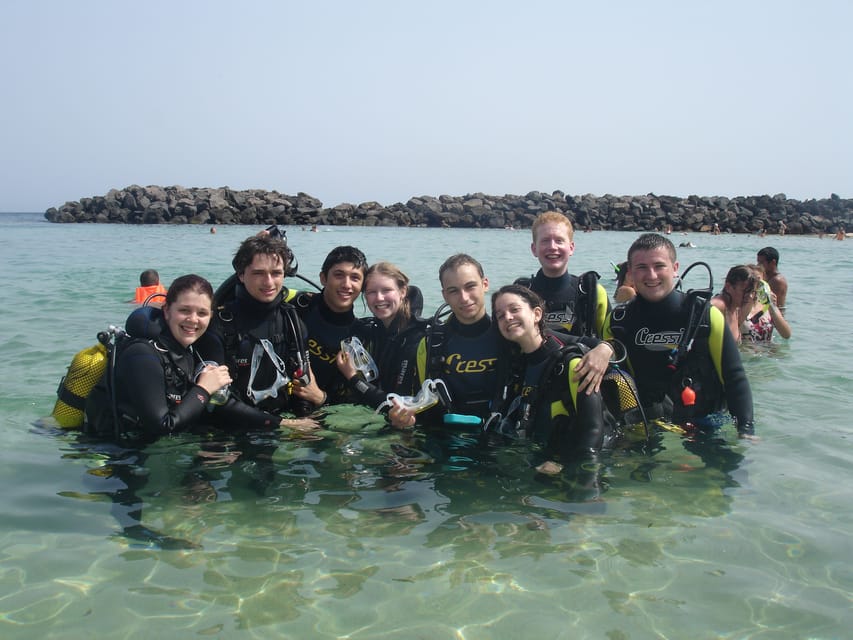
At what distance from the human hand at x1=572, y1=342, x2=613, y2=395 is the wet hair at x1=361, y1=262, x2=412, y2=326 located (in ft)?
4.62

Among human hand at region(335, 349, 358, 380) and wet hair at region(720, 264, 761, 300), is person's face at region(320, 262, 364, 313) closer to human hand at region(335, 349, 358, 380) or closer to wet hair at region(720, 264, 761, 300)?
human hand at region(335, 349, 358, 380)

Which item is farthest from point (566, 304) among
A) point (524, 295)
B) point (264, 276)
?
point (264, 276)

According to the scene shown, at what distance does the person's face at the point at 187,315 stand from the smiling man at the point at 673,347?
2562 mm

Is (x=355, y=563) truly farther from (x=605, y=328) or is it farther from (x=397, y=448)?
(x=605, y=328)

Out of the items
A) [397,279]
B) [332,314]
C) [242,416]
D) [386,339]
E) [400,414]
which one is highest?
[397,279]

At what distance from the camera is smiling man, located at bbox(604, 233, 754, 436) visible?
432 centimetres

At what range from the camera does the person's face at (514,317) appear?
12.9ft

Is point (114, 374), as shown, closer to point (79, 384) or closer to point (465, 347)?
point (79, 384)

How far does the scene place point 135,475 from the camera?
3938 mm

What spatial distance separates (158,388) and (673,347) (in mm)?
3058

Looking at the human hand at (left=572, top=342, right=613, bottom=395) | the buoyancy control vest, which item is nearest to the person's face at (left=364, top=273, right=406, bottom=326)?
the buoyancy control vest

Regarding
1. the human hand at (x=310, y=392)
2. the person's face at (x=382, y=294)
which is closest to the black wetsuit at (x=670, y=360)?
the person's face at (x=382, y=294)

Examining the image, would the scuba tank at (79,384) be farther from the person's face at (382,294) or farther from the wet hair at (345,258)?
the person's face at (382,294)

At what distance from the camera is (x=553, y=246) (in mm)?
4680
